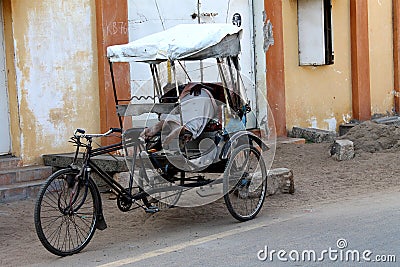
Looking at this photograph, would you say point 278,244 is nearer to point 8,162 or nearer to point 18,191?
point 18,191

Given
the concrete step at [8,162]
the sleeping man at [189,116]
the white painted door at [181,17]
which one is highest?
the white painted door at [181,17]

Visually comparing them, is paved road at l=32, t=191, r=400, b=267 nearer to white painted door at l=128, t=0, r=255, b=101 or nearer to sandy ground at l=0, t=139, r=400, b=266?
sandy ground at l=0, t=139, r=400, b=266

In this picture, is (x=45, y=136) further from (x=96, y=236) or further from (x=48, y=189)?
(x=48, y=189)

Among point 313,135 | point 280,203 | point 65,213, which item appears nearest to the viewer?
point 65,213

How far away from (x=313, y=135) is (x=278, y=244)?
7.79 meters

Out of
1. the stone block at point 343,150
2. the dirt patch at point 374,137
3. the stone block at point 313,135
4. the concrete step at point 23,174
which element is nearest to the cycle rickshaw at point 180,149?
the concrete step at point 23,174

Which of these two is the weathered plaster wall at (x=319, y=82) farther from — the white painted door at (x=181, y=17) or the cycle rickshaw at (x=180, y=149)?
the cycle rickshaw at (x=180, y=149)

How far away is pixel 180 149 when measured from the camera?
7715mm

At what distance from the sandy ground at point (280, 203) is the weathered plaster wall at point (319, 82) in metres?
2.15

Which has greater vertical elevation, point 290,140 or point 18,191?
point 290,140

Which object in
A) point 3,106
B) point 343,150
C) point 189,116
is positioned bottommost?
point 343,150

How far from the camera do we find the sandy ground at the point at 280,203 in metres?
7.61

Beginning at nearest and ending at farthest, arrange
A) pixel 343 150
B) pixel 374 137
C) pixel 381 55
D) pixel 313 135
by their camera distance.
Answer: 1. pixel 343 150
2. pixel 374 137
3. pixel 313 135
4. pixel 381 55

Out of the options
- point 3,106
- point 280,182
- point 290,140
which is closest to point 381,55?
point 290,140
